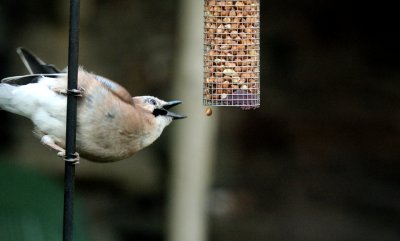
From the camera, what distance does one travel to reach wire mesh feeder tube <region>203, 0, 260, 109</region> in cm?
371

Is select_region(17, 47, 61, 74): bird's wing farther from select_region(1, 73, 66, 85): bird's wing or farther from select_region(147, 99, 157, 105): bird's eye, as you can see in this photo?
select_region(147, 99, 157, 105): bird's eye

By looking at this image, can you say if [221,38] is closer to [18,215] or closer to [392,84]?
[18,215]

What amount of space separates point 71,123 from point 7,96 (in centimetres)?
77

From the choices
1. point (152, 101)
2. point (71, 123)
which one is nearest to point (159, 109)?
point (152, 101)

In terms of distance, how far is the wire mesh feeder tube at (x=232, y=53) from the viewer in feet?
12.2

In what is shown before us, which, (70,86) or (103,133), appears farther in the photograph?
(103,133)

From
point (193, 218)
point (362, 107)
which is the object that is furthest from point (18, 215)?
point (362, 107)

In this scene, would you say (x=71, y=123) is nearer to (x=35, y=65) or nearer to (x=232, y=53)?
(x=35, y=65)

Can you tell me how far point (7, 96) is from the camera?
12.0 ft

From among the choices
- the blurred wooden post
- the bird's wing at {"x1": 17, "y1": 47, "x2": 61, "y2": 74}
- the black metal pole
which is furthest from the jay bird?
the blurred wooden post

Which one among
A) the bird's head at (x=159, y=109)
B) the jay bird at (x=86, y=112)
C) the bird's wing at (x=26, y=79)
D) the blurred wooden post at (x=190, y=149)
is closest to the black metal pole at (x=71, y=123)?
the jay bird at (x=86, y=112)

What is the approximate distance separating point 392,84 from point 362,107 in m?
0.25

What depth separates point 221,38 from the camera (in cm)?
375

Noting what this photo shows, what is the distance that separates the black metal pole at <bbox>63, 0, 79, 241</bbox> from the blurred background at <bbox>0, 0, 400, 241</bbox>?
2850mm
